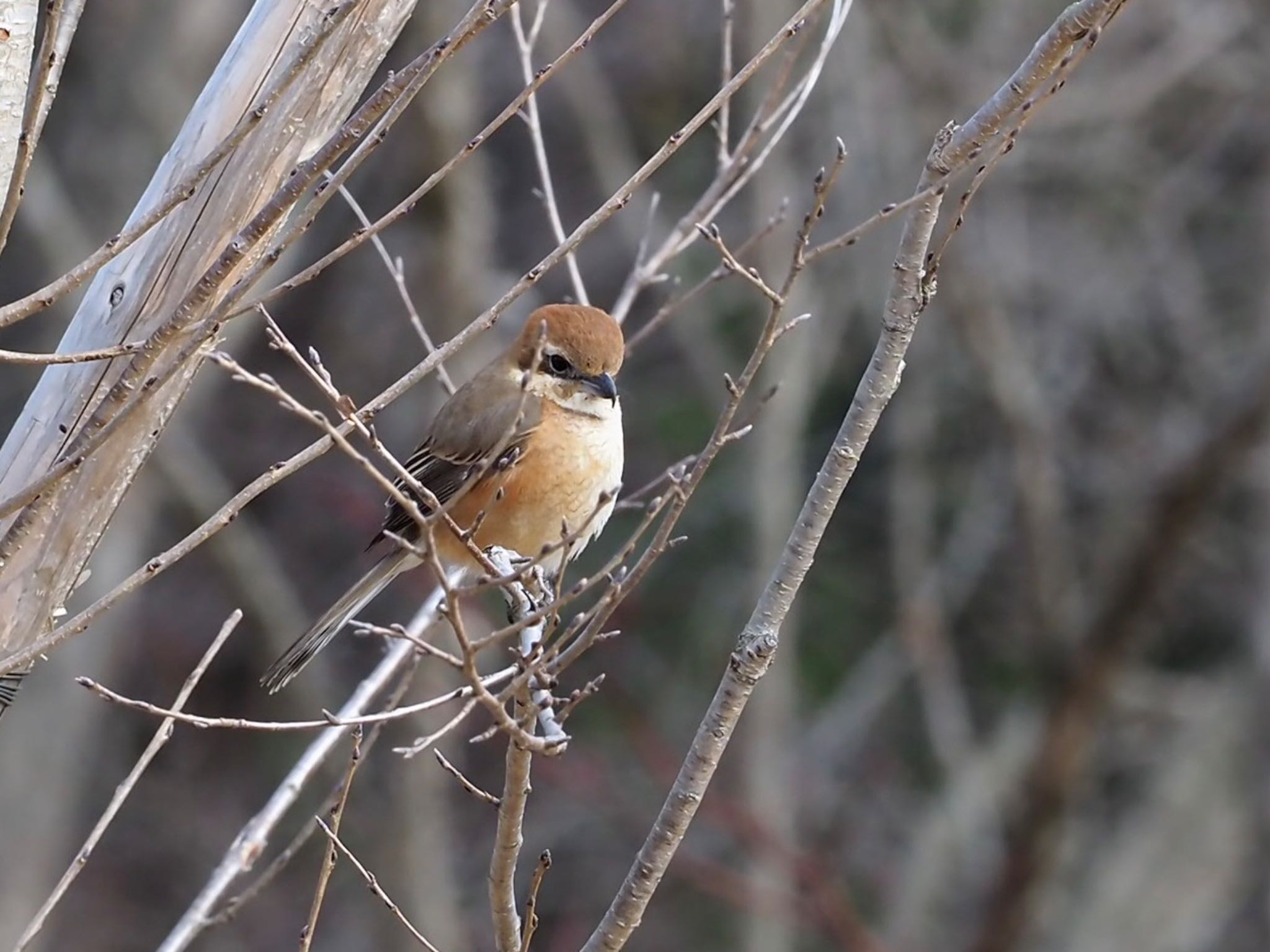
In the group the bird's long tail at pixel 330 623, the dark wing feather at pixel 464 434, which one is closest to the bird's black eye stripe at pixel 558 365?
the dark wing feather at pixel 464 434

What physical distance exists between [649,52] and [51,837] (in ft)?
18.8

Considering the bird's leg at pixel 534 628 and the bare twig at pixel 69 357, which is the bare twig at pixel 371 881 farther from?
the bare twig at pixel 69 357

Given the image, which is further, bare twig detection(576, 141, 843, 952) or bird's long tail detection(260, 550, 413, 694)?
bird's long tail detection(260, 550, 413, 694)

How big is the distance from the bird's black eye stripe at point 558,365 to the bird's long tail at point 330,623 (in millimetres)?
663

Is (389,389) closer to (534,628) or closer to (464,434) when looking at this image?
(534,628)

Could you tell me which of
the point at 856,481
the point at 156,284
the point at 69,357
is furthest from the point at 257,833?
the point at 856,481

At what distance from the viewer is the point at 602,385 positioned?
14.1 feet

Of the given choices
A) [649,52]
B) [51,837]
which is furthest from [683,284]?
[51,837]

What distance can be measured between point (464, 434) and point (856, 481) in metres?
4.96

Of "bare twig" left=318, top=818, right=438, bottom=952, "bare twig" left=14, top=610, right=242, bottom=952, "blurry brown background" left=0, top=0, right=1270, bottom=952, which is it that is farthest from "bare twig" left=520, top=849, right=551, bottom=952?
"blurry brown background" left=0, top=0, right=1270, bottom=952

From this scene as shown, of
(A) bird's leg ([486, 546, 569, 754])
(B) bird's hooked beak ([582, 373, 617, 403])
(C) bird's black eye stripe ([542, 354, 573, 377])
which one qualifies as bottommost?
(A) bird's leg ([486, 546, 569, 754])

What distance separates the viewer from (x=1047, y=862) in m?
7.03

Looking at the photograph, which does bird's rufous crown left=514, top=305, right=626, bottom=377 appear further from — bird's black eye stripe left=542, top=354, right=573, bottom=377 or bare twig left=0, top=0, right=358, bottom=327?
bare twig left=0, top=0, right=358, bottom=327

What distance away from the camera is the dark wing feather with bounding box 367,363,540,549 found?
4.38 metres
